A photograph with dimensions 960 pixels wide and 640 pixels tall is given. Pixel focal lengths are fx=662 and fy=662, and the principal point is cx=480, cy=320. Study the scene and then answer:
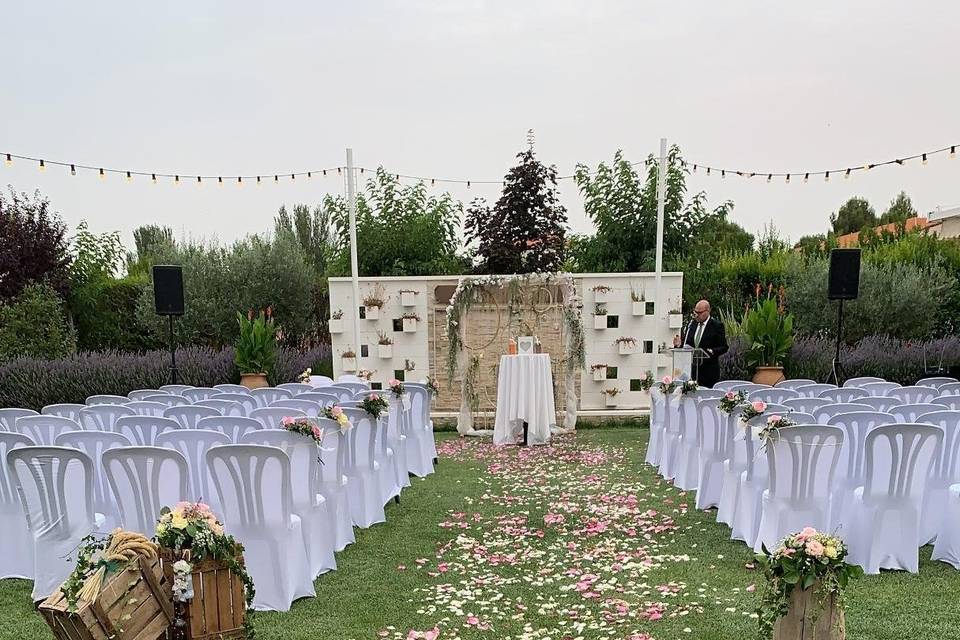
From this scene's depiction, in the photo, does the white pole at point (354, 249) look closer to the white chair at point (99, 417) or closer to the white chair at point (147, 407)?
the white chair at point (147, 407)

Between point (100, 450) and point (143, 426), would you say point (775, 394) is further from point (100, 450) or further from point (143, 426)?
point (100, 450)

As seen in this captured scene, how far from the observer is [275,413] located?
464 cm

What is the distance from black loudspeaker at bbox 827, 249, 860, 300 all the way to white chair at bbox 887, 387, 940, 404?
248 centimetres

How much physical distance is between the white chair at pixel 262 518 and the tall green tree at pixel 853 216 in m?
29.5

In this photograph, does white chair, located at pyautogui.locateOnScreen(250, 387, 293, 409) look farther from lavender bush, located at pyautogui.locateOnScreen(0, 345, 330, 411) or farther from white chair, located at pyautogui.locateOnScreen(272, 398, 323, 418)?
lavender bush, located at pyautogui.locateOnScreen(0, 345, 330, 411)

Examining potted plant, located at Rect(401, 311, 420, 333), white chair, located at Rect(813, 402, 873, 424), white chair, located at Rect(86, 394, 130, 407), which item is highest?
potted plant, located at Rect(401, 311, 420, 333)

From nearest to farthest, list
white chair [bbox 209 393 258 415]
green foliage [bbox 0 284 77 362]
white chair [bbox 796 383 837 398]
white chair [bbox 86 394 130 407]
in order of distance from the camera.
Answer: white chair [bbox 209 393 258 415], white chair [bbox 796 383 837 398], white chair [bbox 86 394 130 407], green foliage [bbox 0 284 77 362]

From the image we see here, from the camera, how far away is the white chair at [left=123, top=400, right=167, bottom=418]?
5.08 meters

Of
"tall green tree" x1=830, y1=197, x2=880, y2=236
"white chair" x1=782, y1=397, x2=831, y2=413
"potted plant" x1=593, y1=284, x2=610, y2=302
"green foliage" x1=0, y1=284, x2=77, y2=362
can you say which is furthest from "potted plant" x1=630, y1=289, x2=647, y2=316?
"tall green tree" x1=830, y1=197, x2=880, y2=236

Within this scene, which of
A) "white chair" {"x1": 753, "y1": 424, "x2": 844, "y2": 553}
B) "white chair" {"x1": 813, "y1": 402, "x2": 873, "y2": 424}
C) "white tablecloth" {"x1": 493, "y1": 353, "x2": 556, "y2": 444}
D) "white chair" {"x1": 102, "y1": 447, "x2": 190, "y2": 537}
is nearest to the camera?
"white chair" {"x1": 102, "y1": 447, "x2": 190, "y2": 537}

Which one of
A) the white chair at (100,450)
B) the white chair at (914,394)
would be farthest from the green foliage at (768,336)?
the white chair at (100,450)

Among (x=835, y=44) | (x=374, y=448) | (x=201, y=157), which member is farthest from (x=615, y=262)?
(x=374, y=448)

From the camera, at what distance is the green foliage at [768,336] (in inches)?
340

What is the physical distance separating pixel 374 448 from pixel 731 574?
2.70 metres
